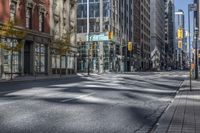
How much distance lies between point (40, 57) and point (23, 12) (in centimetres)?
788

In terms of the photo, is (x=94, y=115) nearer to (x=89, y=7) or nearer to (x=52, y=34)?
(x=52, y=34)

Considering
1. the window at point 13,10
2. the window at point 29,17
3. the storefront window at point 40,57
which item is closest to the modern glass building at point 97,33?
the storefront window at point 40,57

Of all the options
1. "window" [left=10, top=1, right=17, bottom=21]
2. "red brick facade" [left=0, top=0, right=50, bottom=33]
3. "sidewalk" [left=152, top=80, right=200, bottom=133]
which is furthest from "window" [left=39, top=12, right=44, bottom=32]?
"sidewalk" [left=152, top=80, right=200, bottom=133]

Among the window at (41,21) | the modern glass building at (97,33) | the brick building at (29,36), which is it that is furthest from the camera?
the modern glass building at (97,33)

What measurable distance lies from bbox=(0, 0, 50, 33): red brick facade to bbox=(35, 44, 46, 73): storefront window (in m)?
2.51

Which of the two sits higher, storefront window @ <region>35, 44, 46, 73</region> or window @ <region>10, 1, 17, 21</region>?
window @ <region>10, 1, 17, 21</region>

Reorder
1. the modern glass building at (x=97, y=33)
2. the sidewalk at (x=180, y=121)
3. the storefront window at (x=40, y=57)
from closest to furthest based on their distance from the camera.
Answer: the sidewalk at (x=180, y=121)
the storefront window at (x=40, y=57)
the modern glass building at (x=97, y=33)

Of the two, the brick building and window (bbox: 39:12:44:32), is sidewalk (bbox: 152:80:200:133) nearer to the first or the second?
the brick building

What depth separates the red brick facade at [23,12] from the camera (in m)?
46.1

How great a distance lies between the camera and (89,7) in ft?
322

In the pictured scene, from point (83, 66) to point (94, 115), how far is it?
87031 mm

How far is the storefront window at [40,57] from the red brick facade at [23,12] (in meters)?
2.51

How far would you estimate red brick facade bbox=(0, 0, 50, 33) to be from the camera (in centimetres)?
4609

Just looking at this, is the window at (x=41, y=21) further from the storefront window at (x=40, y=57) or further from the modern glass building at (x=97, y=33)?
the modern glass building at (x=97, y=33)
